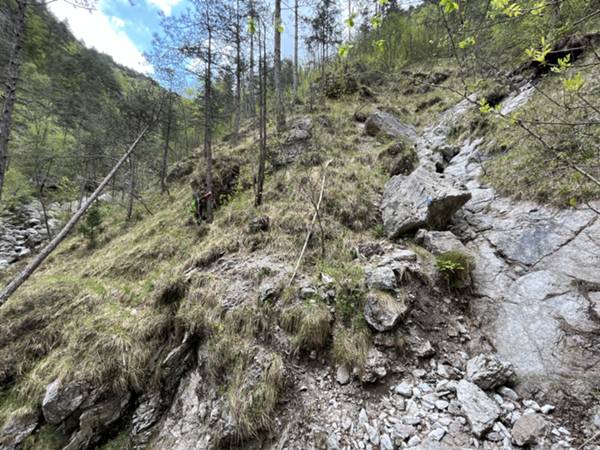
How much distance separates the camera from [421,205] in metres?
4.62

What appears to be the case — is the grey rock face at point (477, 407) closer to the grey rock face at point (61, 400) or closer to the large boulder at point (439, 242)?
the large boulder at point (439, 242)

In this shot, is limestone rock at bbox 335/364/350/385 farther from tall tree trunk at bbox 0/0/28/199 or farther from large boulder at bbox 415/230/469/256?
tall tree trunk at bbox 0/0/28/199

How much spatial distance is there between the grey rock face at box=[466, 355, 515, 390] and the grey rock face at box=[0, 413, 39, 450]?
20.5 ft

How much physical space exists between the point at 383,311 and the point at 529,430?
162 cm

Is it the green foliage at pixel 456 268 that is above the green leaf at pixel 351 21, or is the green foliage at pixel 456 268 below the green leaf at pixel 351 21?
below

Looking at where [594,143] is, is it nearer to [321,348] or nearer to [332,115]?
[321,348]

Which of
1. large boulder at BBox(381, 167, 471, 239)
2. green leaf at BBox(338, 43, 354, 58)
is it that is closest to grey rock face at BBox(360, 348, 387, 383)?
large boulder at BBox(381, 167, 471, 239)

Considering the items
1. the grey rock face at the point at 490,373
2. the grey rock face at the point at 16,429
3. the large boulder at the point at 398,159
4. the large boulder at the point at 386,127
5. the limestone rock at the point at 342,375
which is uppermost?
the large boulder at the point at 386,127

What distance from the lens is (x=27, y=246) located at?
40.3ft

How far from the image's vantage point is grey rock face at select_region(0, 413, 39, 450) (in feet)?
11.0

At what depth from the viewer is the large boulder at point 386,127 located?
931 cm

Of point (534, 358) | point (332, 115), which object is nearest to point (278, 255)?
point (534, 358)

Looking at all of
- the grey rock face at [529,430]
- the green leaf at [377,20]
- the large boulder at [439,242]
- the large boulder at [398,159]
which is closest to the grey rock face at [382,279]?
the large boulder at [439,242]

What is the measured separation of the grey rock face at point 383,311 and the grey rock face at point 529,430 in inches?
53.7
